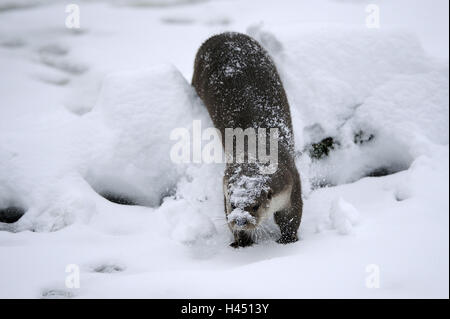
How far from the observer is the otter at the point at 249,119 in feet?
7.32

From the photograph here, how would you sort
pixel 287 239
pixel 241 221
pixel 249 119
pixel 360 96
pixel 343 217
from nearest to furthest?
pixel 241 221, pixel 343 217, pixel 287 239, pixel 249 119, pixel 360 96

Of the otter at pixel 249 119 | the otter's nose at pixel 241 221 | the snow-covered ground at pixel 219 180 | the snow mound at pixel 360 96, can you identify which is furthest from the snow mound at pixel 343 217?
the snow mound at pixel 360 96

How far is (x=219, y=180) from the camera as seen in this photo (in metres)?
2.95

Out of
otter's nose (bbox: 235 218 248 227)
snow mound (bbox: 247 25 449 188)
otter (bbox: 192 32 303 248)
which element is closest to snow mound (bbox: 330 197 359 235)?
otter (bbox: 192 32 303 248)

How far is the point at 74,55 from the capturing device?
16.1 feet

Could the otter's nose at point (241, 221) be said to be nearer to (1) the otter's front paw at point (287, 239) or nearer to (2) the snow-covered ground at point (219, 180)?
(2) the snow-covered ground at point (219, 180)

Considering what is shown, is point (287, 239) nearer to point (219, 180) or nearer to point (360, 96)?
point (219, 180)

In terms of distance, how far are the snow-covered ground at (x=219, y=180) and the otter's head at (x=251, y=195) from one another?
0.25 m

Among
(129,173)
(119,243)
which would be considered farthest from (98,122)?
(119,243)

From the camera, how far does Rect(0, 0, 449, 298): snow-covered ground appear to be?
6.02 ft

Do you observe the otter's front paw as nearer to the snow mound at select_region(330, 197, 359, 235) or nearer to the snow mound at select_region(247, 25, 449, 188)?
the snow mound at select_region(330, 197, 359, 235)

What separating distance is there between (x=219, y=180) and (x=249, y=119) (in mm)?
527

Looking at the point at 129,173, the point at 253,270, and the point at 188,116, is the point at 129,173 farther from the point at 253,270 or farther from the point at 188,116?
the point at 253,270

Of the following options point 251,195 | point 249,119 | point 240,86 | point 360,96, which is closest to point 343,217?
point 251,195
